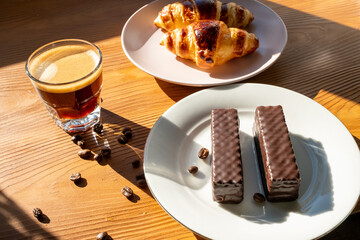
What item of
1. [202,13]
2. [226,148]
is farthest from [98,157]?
[202,13]

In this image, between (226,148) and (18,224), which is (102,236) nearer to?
(18,224)

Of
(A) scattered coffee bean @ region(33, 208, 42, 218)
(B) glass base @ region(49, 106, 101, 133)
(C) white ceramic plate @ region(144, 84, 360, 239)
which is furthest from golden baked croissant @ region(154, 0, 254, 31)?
(A) scattered coffee bean @ region(33, 208, 42, 218)

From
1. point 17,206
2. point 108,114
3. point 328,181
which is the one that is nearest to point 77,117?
point 108,114

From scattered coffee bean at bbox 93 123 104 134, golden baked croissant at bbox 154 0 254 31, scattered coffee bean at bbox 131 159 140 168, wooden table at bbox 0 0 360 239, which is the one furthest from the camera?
golden baked croissant at bbox 154 0 254 31

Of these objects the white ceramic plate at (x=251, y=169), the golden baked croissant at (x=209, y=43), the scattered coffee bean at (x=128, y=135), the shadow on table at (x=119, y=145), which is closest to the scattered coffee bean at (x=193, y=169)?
the white ceramic plate at (x=251, y=169)

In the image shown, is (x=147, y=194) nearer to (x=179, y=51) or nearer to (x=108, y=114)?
(x=108, y=114)

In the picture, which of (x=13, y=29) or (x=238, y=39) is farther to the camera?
(x=13, y=29)

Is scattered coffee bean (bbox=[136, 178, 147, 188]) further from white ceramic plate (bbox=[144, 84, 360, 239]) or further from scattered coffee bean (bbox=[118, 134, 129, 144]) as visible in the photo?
scattered coffee bean (bbox=[118, 134, 129, 144])
